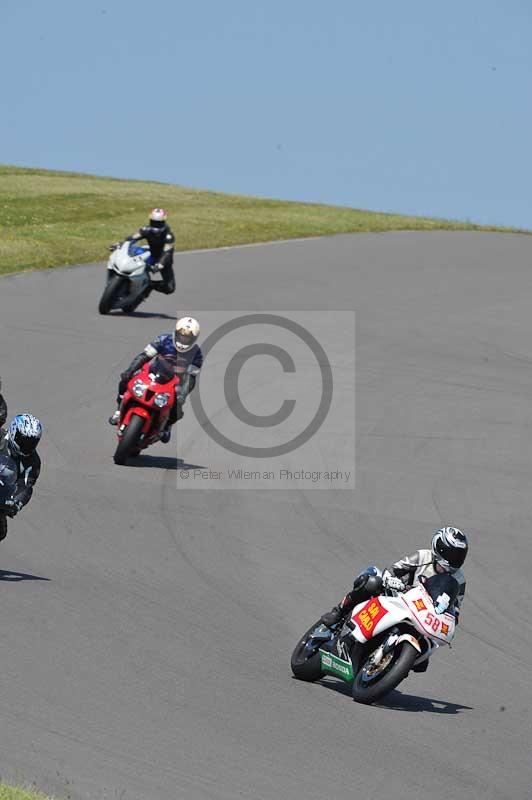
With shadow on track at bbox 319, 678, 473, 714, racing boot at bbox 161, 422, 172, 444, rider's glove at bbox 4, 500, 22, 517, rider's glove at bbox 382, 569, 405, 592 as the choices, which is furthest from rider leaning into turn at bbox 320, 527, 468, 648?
racing boot at bbox 161, 422, 172, 444

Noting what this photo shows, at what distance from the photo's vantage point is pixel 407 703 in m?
9.72

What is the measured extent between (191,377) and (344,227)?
1046 inches

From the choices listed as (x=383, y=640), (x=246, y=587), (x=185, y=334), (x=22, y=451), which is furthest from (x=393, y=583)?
(x=185, y=334)

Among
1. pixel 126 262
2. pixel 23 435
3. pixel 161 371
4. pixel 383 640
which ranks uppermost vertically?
pixel 126 262

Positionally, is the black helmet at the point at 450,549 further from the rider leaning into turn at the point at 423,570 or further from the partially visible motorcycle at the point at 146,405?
the partially visible motorcycle at the point at 146,405

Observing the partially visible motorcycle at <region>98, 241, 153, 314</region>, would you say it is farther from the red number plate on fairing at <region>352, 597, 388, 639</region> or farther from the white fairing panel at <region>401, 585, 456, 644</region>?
the white fairing panel at <region>401, 585, 456, 644</region>

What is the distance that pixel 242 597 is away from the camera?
39.0 feet

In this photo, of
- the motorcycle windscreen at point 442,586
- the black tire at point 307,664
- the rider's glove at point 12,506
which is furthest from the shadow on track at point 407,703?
the rider's glove at point 12,506

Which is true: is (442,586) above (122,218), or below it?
below

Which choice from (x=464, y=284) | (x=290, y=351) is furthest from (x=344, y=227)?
(x=290, y=351)

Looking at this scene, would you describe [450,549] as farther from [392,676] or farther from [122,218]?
[122,218]

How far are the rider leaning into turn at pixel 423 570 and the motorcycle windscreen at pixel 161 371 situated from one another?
7.05m

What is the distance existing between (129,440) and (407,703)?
7.29 m

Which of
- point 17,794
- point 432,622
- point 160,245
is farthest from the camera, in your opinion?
point 160,245
